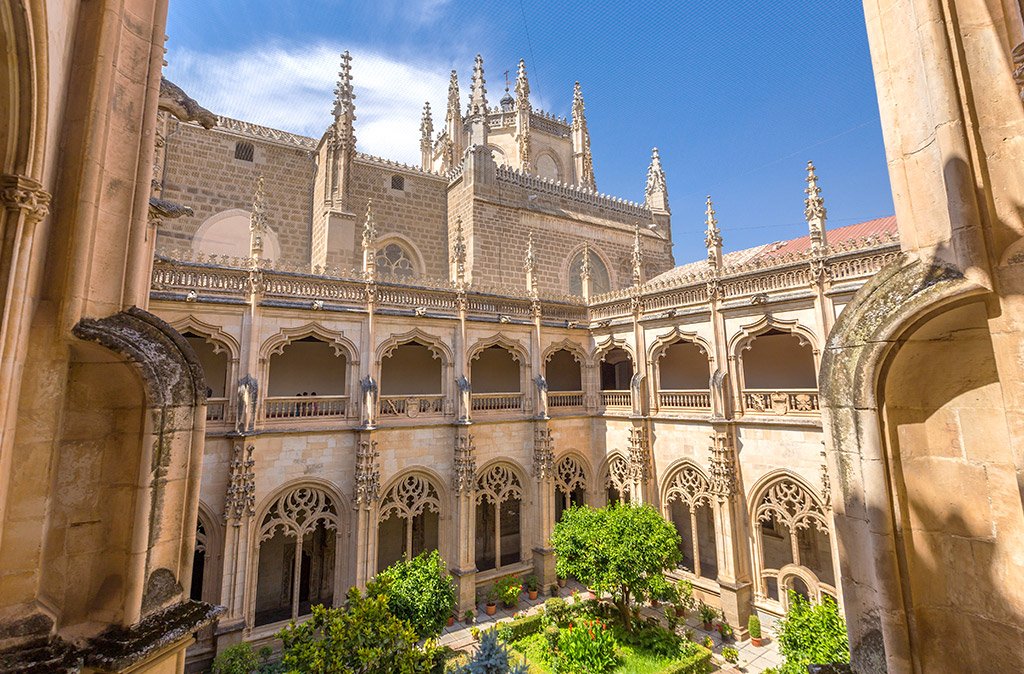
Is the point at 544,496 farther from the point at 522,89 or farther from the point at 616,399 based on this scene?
the point at 522,89

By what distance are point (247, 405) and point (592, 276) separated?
52.7ft

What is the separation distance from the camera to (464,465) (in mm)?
14523

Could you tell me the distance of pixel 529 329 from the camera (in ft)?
55.4

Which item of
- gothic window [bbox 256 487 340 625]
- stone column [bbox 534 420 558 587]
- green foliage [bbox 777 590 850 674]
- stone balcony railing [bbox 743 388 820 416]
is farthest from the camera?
stone column [bbox 534 420 558 587]

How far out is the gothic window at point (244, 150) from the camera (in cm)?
1784

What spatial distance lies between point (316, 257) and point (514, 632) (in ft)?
47.3

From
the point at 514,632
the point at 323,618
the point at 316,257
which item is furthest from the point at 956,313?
the point at 316,257

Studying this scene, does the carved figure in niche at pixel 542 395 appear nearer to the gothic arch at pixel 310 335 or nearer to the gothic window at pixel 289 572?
the gothic arch at pixel 310 335

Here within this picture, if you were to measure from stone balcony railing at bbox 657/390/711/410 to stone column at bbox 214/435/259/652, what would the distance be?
12.3 metres

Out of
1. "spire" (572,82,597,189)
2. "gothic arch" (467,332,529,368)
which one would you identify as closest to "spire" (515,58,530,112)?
"spire" (572,82,597,189)

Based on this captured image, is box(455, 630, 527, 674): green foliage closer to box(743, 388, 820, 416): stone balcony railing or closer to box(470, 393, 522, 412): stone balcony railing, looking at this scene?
box(470, 393, 522, 412): stone balcony railing

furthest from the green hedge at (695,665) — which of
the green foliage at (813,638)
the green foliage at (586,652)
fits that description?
the green foliage at (813,638)

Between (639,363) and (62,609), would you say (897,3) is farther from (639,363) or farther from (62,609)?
(639,363)

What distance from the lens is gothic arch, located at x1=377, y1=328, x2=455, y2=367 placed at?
14.2 m
